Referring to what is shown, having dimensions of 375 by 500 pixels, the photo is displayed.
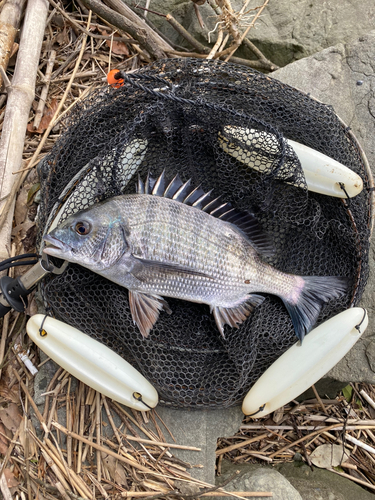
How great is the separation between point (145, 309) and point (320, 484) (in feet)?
6.68

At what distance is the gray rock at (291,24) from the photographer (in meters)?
4.17

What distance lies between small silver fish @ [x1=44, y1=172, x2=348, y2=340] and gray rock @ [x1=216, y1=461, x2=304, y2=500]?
1082 mm

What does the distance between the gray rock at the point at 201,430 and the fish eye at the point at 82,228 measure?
1430 millimetres

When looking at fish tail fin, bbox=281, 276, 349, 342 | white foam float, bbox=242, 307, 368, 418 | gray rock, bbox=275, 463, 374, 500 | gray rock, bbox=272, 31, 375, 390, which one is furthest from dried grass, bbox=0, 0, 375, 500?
gray rock, bbox=272, 31, 375, 390

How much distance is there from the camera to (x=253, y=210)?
303 cm

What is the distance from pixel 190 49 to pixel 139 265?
8.81 feet

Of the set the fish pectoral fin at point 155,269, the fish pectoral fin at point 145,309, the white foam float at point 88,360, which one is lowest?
the white foam float at point 88,360

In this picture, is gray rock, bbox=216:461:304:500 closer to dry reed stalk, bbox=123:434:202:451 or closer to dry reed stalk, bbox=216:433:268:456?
dry reed stalk, bbox=216:433:268:456

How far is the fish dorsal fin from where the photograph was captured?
280cm

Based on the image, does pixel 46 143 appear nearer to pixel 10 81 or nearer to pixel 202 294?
pixel 10 81

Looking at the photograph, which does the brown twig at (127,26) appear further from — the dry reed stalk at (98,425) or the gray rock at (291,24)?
the dry reed stalk at (98,425)

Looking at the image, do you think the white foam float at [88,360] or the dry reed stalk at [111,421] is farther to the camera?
the dry reed stalk at [111,421]

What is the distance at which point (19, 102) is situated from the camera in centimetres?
328

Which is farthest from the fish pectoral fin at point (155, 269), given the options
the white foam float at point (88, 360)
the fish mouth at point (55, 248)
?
the white foam float at point (88, 360)
